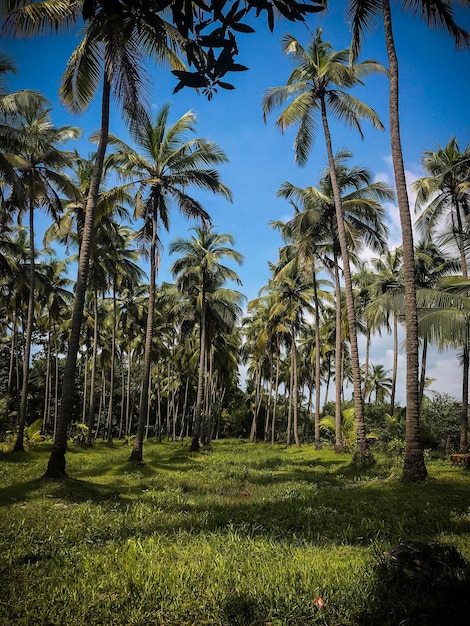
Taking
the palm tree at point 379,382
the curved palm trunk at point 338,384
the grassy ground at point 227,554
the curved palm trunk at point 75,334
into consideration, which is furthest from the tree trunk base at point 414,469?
the palm tree at point 379,382

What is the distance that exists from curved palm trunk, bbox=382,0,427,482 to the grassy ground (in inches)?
26.5

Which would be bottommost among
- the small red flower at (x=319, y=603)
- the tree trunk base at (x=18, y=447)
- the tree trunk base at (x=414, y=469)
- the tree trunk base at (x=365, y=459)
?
the tree trunk base at (x=18, y=447)

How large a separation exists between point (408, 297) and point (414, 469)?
4.06 metres

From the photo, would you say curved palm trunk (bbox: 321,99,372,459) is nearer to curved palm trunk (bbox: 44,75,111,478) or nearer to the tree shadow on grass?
curved palm trunk (bbox: 44,75,111,478)

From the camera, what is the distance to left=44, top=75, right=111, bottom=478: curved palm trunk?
9844 mm

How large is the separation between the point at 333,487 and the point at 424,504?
3.03 m

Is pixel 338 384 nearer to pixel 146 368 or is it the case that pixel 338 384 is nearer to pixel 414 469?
pixel 146 368

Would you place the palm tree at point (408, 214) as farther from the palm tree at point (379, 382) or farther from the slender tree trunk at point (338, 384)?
the palm tree at point (379, 382)

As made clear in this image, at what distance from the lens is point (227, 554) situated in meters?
4.39

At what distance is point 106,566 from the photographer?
399 cm

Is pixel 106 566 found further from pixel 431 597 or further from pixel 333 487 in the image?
pixel 333 487

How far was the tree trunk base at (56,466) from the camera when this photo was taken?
9.54 m

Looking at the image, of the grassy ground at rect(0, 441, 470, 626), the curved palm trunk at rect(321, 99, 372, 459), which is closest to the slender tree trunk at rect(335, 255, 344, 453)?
the curved palm trunk at rect(321, 99, 372, 459)

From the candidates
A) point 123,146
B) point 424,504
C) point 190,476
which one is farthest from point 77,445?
point 424,504
